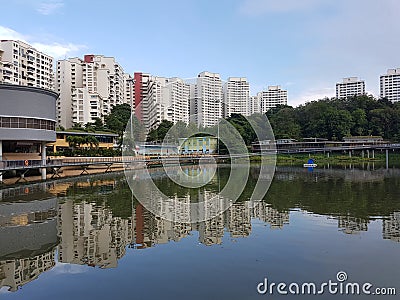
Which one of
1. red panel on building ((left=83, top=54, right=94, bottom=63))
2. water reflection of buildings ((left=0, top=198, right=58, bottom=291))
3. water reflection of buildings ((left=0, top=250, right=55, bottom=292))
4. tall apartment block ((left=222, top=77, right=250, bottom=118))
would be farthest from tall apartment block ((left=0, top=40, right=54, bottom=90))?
water reflection of buildings ((left=0, top=250, right=55, bottom=292))

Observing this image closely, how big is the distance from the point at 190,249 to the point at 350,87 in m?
114

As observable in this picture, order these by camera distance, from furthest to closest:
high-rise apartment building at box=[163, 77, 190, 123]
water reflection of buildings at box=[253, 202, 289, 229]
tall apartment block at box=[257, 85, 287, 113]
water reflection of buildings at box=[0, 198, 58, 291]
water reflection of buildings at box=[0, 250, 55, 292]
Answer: tall apartment block at box=[257, 85, 287, 113] < high-rise apartment building at box=[163, 77, 190, 123] < water reflection of buildings at box=[253, 202, 289, 229] < water reflection of buildings at box=[0, 198, 58, 291] < water reflection of buildings at box=[0, 250, 55, 292]

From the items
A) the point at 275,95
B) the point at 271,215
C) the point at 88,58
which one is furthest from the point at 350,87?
the point at 271,215

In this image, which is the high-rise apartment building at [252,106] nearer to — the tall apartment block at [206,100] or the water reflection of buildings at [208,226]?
the tall apartment block at [206,100]

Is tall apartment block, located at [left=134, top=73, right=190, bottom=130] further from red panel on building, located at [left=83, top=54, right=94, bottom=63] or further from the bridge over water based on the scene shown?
red panel on building, located at [left=83, top=54, right=94, bottom=63]

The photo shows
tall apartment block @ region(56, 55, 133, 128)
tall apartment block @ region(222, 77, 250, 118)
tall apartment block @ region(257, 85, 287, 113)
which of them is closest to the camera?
tall apartment block @ region(222, 77, 250, 118)

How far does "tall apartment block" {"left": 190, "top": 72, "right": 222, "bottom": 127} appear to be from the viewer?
109 feet

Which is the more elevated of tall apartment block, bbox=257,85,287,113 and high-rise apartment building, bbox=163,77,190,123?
tall apartment block, bbox=257,85,287,113

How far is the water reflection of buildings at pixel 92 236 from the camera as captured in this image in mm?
8409

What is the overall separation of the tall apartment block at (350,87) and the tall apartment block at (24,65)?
79.8m

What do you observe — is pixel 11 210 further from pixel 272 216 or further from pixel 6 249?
pixel 272 216

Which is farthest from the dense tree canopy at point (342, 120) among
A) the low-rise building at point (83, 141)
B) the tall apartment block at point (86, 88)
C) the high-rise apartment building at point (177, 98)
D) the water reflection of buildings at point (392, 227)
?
the water reflection of buildings at point (392, 227)

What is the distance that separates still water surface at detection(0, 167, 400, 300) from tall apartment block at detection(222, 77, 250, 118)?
28.6 m

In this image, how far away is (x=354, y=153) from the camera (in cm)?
5712
